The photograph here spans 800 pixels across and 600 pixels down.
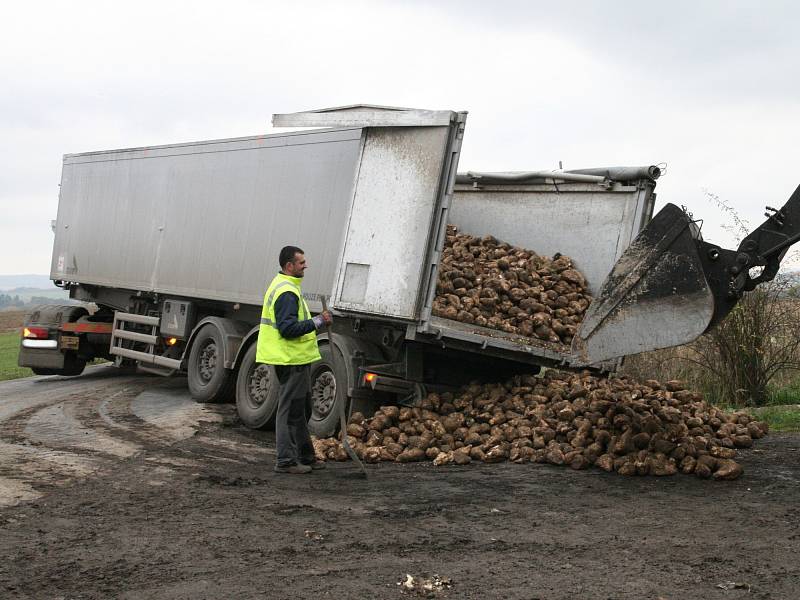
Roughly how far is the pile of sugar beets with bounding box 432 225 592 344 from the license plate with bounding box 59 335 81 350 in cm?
785

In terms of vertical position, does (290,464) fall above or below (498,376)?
below

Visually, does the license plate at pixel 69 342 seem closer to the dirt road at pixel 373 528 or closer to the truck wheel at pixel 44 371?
the truck wheel at pixel 44 371

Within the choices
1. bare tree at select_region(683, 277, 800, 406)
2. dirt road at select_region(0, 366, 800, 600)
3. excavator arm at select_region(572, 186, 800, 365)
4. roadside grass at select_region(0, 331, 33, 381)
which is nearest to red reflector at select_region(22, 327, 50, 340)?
roadside grass at select_region(0, 331, 33, 381)

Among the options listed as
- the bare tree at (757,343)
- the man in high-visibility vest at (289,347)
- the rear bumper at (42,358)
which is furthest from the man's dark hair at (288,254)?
the rear bumper at (42,358)

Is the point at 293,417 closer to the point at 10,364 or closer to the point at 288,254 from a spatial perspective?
the point at 288,254

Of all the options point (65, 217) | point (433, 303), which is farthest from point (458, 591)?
point (65, 217)

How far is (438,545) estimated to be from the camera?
17.2ft

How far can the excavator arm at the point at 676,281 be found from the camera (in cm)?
662

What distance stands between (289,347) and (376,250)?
1259mm

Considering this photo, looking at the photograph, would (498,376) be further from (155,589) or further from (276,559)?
(155,589)

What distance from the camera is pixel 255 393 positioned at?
10.0 metres

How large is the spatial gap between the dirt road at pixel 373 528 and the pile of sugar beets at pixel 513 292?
1.45 metres

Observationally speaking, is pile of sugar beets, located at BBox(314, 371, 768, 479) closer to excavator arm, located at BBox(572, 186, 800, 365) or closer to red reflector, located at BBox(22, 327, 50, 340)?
excavator arm, located at BBox(572, 186, 800, 365)

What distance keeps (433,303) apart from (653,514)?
295cm
